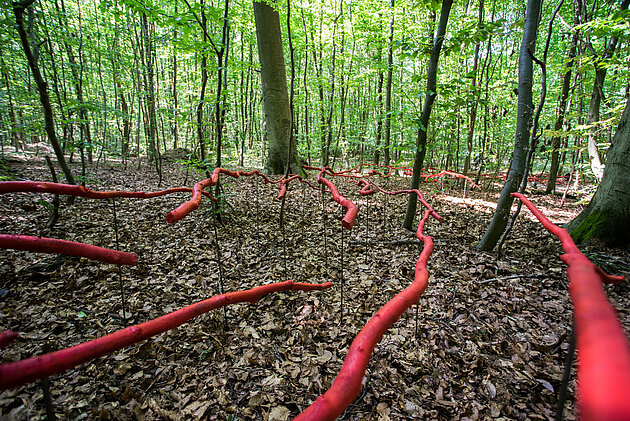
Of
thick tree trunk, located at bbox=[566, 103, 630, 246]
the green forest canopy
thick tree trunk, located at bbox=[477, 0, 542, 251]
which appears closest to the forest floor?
thick tree trunk, located at bbox=[566, 103, 630, 246]

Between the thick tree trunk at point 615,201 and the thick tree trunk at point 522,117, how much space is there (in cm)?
127

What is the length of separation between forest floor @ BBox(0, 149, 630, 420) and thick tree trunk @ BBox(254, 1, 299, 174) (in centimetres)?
409

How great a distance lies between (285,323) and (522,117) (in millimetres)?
4467

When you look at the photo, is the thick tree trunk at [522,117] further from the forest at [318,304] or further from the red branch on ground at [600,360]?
the red branch on ground at [600,360]

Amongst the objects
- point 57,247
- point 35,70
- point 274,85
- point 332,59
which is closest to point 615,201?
point 57,247

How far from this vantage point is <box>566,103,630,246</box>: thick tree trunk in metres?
3.98

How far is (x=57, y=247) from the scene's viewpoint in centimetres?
161

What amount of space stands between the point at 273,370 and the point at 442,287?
2.48m

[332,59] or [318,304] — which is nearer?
[318,304]

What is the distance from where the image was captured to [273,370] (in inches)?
99.7

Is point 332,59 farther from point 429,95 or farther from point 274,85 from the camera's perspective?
point 429,95

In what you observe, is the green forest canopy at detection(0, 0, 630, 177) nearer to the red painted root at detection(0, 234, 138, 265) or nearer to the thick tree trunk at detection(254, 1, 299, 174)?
the thick tree trunk at detection(254, 1, 299, 174)

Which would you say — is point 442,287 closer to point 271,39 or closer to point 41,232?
point 41,232

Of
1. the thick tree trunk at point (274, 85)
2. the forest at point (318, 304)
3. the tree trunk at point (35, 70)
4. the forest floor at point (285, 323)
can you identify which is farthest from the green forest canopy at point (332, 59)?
the forest floor at point (285, 323)
